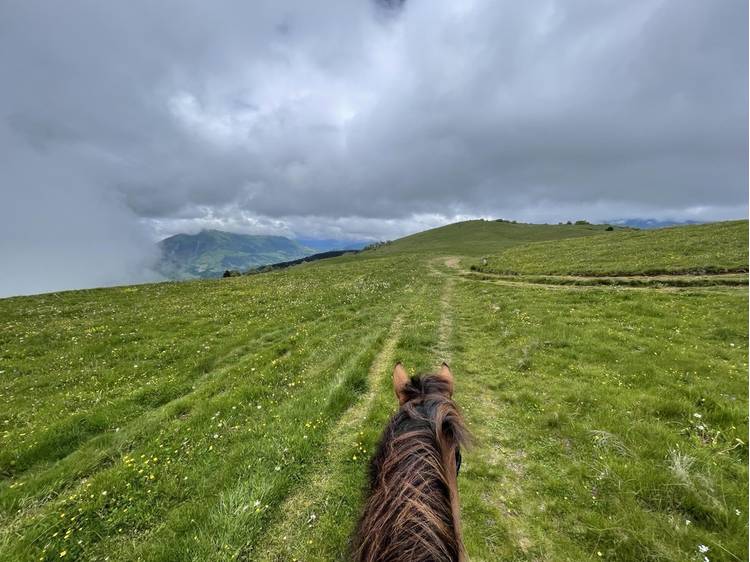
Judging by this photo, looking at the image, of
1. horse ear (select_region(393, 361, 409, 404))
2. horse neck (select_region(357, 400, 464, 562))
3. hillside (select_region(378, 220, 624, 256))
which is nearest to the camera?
horse neck (select_region(357, 400, 464, 562))

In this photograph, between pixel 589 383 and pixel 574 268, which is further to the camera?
pixel 574 268

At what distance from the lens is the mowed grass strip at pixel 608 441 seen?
168 inches

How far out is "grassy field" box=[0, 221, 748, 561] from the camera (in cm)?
437

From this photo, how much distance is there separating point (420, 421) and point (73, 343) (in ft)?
58.4

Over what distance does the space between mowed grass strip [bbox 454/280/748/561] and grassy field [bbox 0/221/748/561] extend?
0.04 metres

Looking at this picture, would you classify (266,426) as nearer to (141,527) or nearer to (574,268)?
(141,527)

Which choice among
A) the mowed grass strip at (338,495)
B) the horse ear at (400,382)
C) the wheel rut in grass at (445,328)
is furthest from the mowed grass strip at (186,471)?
the wheel rut in grass at (445,328)

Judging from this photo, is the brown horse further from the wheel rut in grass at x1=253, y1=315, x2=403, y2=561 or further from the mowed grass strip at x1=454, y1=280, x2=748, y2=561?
the wheel rut in grass at x1=253, y1=315, x2=403, y2=561

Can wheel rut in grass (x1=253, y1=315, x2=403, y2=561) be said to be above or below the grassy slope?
below

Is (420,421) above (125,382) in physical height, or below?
above

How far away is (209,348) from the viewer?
1251 centimetres

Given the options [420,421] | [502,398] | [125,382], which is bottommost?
[502,398]

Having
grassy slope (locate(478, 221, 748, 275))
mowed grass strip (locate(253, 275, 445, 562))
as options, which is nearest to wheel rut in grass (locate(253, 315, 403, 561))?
mowed grass strip (locate(253, 275, 445, 562))

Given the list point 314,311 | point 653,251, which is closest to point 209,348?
point 314,311
